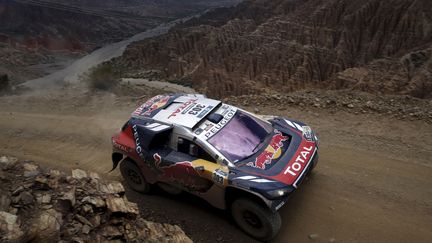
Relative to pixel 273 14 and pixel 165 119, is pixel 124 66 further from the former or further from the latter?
pixel 165 119

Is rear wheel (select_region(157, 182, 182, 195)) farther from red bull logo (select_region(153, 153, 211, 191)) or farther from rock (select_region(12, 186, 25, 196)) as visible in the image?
rock (select_region(12, 186, 25, 196))

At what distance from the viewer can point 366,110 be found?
9914 millimetres

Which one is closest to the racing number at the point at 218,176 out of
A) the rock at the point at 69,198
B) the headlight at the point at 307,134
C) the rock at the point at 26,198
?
the headlight at the point at 307,134

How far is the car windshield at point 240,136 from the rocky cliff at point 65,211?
1.53 m

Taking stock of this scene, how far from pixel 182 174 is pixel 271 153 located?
1.56m

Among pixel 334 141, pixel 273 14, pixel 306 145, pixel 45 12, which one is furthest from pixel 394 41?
pixel 45 12

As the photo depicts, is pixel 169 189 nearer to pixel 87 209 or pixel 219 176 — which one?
pixel 219 176

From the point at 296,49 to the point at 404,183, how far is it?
92.5 feet

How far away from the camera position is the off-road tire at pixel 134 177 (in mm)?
7342

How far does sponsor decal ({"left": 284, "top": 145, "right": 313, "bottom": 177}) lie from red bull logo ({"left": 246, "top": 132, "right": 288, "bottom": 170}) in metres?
0.32

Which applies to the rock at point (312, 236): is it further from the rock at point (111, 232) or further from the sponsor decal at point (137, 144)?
the sponsor decal at point (137, 144)

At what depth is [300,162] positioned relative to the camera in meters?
6.33

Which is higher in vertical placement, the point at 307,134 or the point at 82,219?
the point at 82,219

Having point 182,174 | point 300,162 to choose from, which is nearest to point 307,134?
point 300,162
